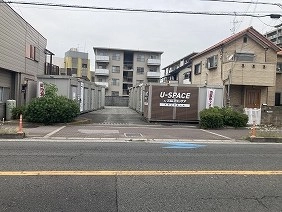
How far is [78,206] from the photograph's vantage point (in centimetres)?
505

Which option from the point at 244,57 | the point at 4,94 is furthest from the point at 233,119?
the point at 4,94

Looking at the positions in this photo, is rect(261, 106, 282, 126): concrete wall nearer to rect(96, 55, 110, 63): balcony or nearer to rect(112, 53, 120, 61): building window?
rect(96, 55, 110, 63): balcony

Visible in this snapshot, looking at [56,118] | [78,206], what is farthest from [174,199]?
[56,118]

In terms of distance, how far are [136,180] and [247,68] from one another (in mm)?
21980

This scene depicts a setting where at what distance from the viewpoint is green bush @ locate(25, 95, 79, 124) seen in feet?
60.2

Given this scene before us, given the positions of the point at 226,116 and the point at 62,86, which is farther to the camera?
the point at 62,86

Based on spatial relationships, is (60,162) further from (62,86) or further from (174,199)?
(62,86)

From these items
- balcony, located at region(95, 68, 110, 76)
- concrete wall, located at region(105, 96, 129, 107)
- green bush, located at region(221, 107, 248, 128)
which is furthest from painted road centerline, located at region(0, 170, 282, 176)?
balcony, located at region(95, 68, 110, 76)

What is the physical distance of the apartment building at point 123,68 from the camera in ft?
255

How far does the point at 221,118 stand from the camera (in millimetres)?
19344

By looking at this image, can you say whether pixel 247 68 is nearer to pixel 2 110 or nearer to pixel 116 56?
pixel 2 110

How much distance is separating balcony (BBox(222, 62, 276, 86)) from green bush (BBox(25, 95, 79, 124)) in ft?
45.0

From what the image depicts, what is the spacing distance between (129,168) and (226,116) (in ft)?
44.3

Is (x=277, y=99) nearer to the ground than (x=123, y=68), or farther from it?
nearer to the ground
